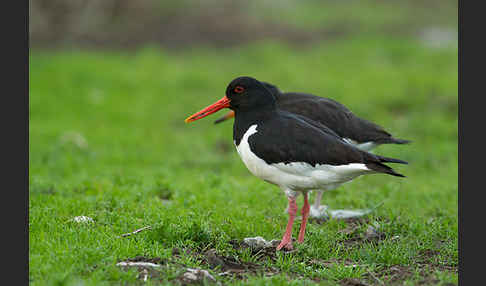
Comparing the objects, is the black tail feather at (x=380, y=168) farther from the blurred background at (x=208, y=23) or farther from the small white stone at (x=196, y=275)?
the blurred background at (x=208, y=23)

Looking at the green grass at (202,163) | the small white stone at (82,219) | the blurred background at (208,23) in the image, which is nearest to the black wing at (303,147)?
the green grass at (202,163)

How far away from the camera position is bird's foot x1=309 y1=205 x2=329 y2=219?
7.17 meters

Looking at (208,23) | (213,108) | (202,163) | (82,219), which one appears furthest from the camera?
(208,23)

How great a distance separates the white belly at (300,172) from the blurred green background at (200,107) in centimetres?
67

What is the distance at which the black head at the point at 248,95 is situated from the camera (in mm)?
6203

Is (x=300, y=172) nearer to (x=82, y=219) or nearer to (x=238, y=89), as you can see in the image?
(x=238, y=89)

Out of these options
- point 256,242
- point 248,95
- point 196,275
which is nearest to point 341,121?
point 248,95

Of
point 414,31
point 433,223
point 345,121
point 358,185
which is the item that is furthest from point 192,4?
point 433,223

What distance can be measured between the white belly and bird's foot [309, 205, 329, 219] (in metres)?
1.39

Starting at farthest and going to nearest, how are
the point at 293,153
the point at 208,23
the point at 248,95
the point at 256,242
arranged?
the point at 208,23 → the point at 248,95 → the point at 256,242 → the point at 293,153

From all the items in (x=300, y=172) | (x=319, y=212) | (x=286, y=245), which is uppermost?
(x=300, y=172)

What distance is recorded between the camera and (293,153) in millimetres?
5648

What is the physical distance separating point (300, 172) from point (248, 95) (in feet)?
3.60

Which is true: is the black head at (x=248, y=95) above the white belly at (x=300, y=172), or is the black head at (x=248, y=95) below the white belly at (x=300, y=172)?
above
